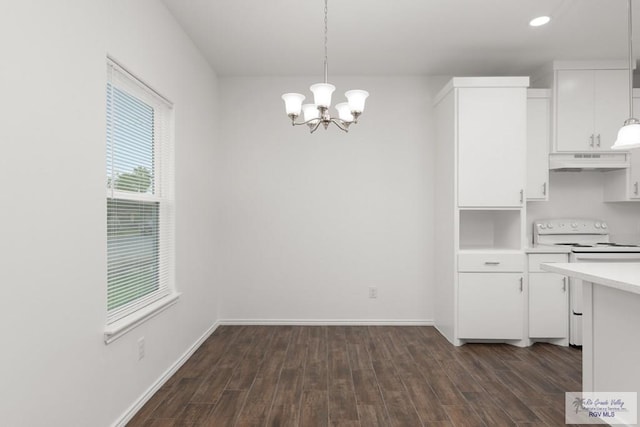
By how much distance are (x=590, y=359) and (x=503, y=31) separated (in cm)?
270

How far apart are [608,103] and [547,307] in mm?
2183

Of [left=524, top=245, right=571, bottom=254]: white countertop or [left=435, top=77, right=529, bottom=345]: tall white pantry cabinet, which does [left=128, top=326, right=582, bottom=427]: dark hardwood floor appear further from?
[left=524, top=245, right=571, bottom=254]: white countertop

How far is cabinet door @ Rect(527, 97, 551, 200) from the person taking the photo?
3803 mm

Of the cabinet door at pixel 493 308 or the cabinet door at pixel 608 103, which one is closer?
the cabinet door at pixel 493 308

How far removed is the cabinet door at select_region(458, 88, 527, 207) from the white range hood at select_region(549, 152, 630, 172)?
572 mm

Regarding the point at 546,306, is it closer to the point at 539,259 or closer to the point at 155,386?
the point at 539,259

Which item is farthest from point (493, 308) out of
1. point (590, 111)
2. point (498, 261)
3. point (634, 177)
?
point (590, 111)

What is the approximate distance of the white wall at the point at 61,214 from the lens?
1427 mm

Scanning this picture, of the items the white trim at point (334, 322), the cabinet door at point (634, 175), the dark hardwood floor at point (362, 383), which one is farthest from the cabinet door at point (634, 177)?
the white trim at point (334, 322)

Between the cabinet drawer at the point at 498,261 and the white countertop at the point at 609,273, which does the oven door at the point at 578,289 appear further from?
the white countertop at the point at 609,273

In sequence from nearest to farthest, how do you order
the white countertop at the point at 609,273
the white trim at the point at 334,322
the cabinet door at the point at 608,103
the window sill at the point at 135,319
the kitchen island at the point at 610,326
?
the white countertop at the point at 609,273 < the kitchen island at the point at 610,326 < the window sill at the point at 135,319 < the cabinet door at the point at 608,103 < the white trim at the point at 334,322

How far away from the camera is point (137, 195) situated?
249cm
